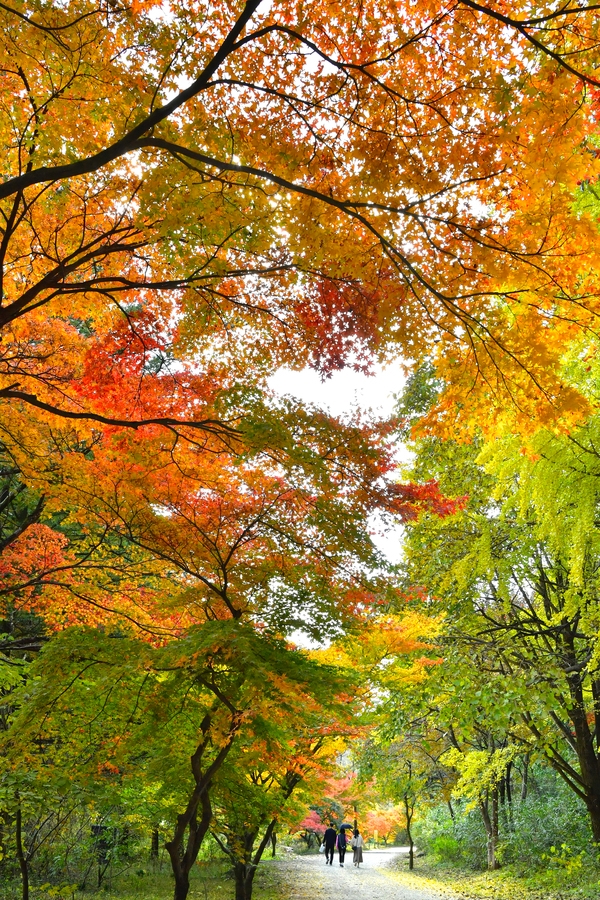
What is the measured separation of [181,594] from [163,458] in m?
1.68

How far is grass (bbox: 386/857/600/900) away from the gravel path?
621 mm

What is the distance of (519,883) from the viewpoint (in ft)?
35.2

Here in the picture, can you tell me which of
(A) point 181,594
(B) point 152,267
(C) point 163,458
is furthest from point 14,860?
(B) point 152,267

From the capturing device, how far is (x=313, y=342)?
5.39m

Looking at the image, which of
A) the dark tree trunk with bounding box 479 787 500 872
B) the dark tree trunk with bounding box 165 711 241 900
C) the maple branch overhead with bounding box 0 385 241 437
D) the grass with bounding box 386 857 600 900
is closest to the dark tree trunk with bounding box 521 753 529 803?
the dark tree trunk with bounding box 479 787 500 872

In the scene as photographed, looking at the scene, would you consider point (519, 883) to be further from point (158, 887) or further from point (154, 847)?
point (154, 847)

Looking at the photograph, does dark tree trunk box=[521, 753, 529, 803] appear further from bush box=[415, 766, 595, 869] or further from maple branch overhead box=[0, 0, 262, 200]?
maple branch overhead box=[0, 0, 262, 200]

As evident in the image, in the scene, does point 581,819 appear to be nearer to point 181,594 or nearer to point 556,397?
point 181,594

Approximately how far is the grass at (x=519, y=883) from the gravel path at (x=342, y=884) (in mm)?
621

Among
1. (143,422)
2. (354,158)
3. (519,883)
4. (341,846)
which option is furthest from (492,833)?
(354,158)

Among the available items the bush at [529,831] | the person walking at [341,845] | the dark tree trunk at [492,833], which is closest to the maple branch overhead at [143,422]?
the bush at [529,831]

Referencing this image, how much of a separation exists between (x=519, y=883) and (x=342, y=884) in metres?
4.32

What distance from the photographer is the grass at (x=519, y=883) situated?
883cm

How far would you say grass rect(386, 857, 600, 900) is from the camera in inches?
348
